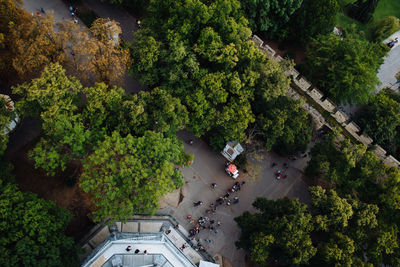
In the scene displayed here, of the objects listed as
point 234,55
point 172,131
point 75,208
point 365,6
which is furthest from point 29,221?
point 365,6

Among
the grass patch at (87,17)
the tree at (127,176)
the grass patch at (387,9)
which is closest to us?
the tree at (127,176)

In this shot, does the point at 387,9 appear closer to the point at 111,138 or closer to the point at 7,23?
the point at 111,138

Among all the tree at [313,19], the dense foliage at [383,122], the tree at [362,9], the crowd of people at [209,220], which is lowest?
the crowd of people at [209,220]

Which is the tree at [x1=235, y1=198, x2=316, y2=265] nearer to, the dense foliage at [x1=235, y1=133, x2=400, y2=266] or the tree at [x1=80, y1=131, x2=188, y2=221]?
the dense foliage at [x1=235, y1=133, x2=400, y2=266]

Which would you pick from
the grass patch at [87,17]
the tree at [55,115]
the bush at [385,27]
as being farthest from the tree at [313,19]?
the tree at [55,115]

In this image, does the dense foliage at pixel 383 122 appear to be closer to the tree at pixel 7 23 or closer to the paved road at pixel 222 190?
the paved road at pixel 222 190

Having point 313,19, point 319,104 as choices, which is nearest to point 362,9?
point 313,19

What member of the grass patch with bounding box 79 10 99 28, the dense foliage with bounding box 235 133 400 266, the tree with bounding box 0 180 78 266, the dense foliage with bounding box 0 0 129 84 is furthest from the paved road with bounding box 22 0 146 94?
the dense foliage with bounding box 235 133 400 266
